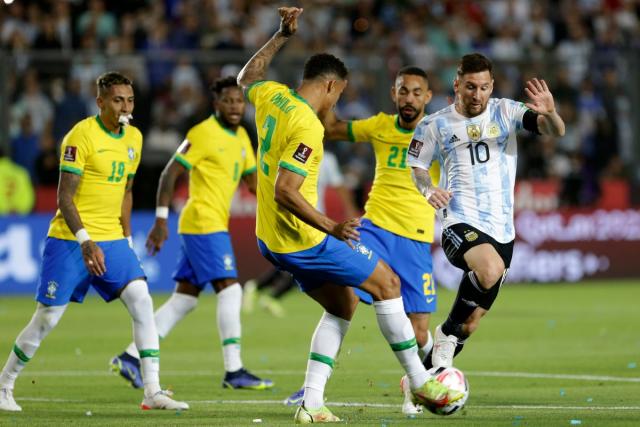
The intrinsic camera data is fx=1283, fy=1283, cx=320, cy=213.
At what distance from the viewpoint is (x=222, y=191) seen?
1109cm

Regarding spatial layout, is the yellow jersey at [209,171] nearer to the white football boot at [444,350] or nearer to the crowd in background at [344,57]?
the white football boot at [444,350]

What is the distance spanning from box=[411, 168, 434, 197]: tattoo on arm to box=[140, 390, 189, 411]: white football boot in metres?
2.21

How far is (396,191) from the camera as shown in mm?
9766

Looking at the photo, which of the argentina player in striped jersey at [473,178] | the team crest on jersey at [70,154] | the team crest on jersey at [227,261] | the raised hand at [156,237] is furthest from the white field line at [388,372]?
the team crest on jersey at [70,154]

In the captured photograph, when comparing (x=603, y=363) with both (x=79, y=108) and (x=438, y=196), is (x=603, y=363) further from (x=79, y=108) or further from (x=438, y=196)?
(x=79, y=108)

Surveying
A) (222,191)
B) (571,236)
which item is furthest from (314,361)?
(571,236)

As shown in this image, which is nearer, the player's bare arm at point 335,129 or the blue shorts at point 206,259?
the player's bare arm at point 335,129

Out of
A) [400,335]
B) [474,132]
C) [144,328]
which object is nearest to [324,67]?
[474,132]

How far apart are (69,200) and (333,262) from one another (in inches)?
82.8

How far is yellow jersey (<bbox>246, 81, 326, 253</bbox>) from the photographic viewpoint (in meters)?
7.74

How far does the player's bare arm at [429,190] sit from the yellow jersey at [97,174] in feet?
7.02

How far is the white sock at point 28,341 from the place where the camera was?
9.10m

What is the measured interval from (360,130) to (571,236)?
1259 centimetres

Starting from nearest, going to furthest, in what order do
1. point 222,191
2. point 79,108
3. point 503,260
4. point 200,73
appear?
point 503,260 → point 222,191 → point 79,108 → point 200,73
